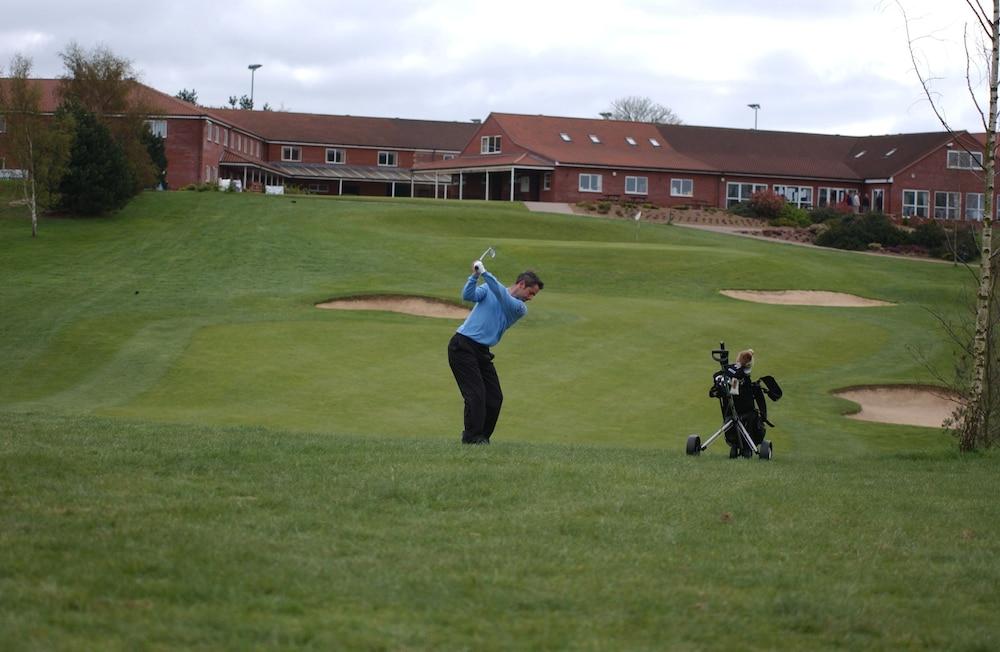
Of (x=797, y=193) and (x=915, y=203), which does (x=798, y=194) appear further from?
(x=915, y=203)

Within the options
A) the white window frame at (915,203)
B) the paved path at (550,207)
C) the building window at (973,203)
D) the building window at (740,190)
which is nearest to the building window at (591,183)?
the paved path at (550,207)

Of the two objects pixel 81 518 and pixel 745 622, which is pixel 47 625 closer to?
pixel 81 518

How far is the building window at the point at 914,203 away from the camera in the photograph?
77.2m

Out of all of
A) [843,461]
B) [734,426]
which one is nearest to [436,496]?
[734,426]

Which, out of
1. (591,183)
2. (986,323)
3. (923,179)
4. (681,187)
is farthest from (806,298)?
(923,179)

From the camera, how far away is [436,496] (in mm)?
8586

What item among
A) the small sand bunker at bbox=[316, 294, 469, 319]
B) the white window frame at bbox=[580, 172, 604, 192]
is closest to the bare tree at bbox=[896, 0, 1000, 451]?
the small sand bunker at bbox=[316, 294, 469, 319]

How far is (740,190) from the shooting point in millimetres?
78375

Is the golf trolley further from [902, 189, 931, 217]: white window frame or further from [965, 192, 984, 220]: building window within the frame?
[902, 189, 931, 217]: white window frame

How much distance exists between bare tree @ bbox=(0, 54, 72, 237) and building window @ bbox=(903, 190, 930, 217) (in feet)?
174

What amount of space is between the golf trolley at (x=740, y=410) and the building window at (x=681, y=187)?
209 feet

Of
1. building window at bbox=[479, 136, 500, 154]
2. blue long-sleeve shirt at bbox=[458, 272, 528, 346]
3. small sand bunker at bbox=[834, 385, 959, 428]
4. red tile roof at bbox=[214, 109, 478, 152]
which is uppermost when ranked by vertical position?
red tile roof at bbox=[214, 109, 478, 152]

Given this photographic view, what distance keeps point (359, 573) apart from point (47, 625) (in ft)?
5.56

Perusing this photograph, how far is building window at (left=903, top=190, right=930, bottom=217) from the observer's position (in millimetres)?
77250
